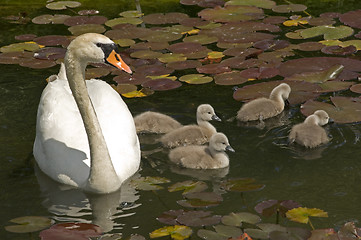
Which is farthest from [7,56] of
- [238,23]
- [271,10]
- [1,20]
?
[271,10]

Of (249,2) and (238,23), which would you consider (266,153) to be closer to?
(238,23)

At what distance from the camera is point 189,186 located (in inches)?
298

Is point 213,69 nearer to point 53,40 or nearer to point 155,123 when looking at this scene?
point 155,123

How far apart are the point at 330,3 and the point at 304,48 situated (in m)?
2.29

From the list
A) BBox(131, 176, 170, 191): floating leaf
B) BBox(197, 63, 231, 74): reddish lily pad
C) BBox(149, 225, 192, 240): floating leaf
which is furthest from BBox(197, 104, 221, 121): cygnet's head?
BBox(149, 225, 192, 240): floating leaf

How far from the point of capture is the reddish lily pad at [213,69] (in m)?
10.2

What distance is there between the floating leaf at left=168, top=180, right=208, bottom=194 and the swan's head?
3.72 ft

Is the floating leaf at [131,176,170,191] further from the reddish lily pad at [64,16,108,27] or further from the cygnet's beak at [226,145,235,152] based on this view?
the reddish lily pad at [64,16,108,27]

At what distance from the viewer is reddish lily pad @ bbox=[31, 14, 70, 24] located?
12.3m

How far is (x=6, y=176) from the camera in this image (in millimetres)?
8141

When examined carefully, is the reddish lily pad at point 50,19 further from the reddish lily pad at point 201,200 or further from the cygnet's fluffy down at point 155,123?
the reddish lily pad at point 201,200

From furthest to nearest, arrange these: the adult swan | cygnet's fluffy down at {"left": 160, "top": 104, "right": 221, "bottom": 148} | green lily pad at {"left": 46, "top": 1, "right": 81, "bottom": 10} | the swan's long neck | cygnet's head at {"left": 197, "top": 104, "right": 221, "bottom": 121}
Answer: green lily pad at {"left": 46, "top": 1, "right": 81, "bottom": 10}, cygnet's head at {"left": 197, "top": 104, "right": 221, "bottom": 121}, cygnet's fluffy down at {"left": 160, "top": 104, "right": 221, "bottom": 148}, the swan's long neck, the adult swan

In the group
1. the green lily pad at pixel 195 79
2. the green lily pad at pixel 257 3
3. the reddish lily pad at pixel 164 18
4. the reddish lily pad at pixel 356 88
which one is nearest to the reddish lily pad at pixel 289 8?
the green lily pad at pixel 257 3

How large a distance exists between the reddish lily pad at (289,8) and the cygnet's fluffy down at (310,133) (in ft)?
12.4
